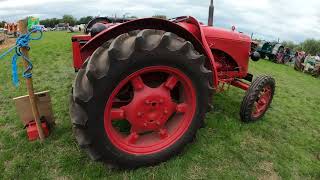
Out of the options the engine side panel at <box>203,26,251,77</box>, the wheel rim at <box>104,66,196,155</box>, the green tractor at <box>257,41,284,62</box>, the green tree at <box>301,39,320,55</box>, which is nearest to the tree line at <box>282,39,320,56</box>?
the green tree at <box>301,39,320,55</box>

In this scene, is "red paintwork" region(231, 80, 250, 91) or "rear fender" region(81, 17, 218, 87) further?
"red paintwork" region(231, 80, 250, 91)

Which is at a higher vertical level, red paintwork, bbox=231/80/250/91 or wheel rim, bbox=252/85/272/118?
red paintwork, bbox=231/80/250/91

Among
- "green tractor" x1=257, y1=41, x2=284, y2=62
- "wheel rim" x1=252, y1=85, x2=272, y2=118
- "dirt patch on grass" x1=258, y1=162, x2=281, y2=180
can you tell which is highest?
"wheel rim" x1=252, y1=85, x2=272, y2=118

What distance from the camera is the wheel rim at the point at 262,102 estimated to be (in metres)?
4.58

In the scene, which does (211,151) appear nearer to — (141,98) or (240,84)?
(141,98)

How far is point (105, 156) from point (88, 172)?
0.33 meters

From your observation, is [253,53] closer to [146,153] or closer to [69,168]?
[146,153]

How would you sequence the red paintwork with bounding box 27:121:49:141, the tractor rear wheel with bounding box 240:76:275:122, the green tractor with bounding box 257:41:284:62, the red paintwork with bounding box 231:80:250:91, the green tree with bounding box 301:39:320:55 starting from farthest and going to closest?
the green tree with bounding box 301:39:320:55 → the green tractor with bounding box 257:41:284:62 → the red paintwork with bounding box 231:80:250:91 → the tractor rear wheel with bounding box 240:76:275:122 → the red paintwork with bounding box 27:121:49:141

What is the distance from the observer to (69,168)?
3.03m

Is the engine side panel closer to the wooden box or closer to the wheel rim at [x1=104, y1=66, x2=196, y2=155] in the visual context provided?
the wheel rim at [x1=104, y1=66, x2=196, y2=155]

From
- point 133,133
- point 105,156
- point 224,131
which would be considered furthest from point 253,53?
point 105,156

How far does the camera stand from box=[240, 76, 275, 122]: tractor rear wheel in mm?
4246

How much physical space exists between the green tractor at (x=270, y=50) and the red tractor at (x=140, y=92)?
17.1 metres

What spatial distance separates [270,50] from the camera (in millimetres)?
19344
